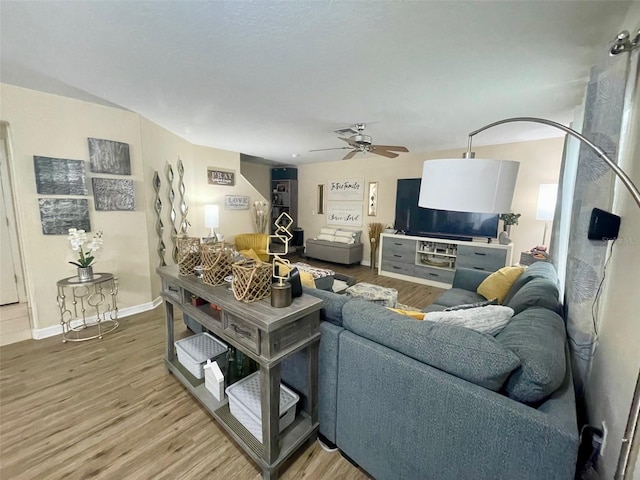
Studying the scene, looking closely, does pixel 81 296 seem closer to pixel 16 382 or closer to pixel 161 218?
pixel 16 382

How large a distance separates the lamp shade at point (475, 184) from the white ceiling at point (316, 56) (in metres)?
0.80

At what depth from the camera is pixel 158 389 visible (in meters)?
1.93

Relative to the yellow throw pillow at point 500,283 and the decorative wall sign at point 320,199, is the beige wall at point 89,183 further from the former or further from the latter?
the yellow throw pillow at point 500,283

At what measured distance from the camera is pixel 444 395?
3.33 ft

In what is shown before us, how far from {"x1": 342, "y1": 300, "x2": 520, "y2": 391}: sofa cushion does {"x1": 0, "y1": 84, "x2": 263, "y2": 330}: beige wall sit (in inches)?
112

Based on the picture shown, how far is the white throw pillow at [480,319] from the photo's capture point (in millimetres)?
1352

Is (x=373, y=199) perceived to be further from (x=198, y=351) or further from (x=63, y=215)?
(x=63, y=215)

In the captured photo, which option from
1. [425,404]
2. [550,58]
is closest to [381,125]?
[550,58]

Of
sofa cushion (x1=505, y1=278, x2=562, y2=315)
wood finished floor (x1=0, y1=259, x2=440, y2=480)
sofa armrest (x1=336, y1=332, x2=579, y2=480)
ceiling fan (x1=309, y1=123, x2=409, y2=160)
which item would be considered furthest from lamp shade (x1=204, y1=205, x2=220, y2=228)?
sofa cushion (x1=505, y1=278, x2=562, y2=315)

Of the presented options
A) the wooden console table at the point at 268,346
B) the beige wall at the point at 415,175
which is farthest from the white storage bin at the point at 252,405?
the beige wall at the point at 415,175

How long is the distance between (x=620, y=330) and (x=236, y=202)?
5.19 m

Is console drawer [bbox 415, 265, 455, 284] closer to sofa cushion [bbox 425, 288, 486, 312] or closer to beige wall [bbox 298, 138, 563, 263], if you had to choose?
beige wall [bbox 298, 138, 563, 263]

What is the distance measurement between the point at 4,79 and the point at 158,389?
9.10 ft

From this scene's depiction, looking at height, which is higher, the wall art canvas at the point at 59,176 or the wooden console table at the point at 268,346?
the wall art canvas at the point at 59,176
